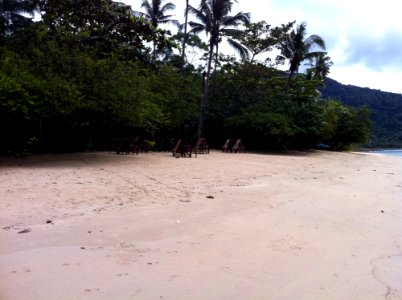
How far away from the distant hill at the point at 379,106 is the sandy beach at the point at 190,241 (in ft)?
212

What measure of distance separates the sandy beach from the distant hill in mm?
64745

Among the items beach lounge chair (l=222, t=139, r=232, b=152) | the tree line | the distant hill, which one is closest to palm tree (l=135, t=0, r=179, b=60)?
the tree line

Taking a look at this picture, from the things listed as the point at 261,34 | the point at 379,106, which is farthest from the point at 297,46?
the point at 379,106

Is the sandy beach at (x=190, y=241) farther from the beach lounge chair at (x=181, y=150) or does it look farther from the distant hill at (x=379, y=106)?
the distant hill at (x=379, y=106)

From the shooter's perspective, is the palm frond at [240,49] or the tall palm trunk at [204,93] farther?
the palm frond at [240,49]

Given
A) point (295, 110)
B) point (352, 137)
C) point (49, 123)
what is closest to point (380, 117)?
point (352, 137)

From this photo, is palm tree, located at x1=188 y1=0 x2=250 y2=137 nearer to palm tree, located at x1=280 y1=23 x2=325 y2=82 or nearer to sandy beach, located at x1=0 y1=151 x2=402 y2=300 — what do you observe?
palm tree, located at x1=280 y1=23 x2=325 y2=82

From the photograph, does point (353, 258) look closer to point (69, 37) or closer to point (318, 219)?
point (318, 219)

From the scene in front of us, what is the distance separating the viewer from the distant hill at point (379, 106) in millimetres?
69812

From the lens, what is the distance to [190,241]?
5480 millimetres

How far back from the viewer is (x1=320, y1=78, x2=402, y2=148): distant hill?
69.8 meters

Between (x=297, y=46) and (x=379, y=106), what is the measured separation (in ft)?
167

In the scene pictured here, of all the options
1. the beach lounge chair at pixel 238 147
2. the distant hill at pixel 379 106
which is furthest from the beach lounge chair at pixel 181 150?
the distant hill at pixel 379 106

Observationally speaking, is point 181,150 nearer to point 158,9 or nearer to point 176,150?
point 176,150
